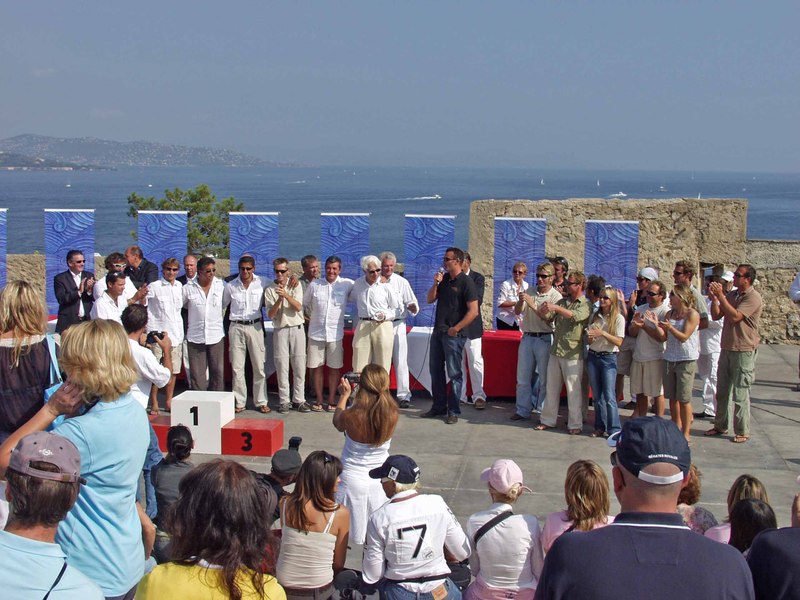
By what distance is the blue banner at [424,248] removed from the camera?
12875mm

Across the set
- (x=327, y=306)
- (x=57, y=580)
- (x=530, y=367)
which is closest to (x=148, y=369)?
(x=57, y=580)

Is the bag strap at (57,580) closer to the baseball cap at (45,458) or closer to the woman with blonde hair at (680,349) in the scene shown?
the baseball cap at (45,458)

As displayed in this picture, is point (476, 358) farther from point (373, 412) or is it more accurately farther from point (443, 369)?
point (373, 412)

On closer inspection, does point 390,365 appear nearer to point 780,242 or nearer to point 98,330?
point 98,330

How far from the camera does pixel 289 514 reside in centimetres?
450

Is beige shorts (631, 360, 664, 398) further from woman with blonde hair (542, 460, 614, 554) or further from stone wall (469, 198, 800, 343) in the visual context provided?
stone wall (469, 198, 800, 343)

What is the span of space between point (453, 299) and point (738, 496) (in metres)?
5.49

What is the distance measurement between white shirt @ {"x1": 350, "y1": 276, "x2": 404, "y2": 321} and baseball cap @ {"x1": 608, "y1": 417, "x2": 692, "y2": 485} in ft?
24.3

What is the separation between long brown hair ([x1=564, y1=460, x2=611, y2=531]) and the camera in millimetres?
4238

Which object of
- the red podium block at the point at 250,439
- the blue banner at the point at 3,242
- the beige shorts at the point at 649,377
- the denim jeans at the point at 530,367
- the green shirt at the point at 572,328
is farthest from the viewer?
the blue banner at the point at 3,242

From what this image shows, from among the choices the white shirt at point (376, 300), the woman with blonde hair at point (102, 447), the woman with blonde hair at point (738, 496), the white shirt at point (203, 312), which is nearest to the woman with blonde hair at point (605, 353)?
the white shirt at point (376, 300)

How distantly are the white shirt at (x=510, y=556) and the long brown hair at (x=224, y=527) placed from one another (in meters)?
1.72

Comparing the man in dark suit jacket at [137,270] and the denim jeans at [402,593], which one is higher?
the man in dark suit jacket at [137,270]

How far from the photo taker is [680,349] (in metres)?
8.73
